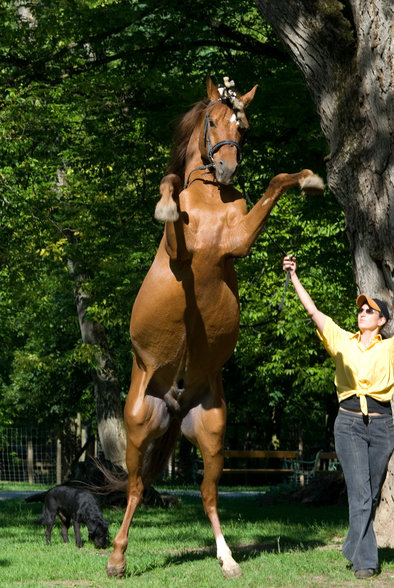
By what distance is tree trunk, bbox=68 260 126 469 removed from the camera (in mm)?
18750

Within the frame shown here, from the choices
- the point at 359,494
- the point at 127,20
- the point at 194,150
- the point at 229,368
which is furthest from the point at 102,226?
the point at 229,368

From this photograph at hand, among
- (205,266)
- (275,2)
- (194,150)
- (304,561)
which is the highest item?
(275,2)

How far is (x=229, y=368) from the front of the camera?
30234 mm

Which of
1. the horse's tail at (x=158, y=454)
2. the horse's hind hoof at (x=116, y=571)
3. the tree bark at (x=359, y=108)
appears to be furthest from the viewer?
the tree bark at (x=359, y=108)

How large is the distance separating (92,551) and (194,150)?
14.1 feet

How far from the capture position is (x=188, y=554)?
7996 mm

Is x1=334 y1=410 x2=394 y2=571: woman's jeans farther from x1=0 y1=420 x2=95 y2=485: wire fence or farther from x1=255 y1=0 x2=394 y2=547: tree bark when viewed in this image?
x1=0 y1=420 x2=95 y2=485: wire fence

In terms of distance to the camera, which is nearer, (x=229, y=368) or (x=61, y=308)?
(x=61, y=308)

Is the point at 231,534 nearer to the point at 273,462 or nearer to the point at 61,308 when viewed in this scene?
the point at 61,308

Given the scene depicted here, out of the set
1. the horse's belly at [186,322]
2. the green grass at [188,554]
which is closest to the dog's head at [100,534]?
the green grass at [188,554]

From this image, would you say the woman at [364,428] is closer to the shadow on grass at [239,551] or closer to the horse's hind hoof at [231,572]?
the horse's hind hoof at [231,572]

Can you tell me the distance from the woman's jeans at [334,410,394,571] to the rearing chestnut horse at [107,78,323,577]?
3.15 ft

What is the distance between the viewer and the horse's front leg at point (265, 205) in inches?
239

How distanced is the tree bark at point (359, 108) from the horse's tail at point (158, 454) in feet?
6.83
